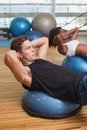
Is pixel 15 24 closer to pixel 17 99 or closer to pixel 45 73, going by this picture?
pixel 17 99

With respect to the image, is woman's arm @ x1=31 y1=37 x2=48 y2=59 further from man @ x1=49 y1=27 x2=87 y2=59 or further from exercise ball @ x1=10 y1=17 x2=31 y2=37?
exercise ball @ x1=10 y1=17 x2=31 y2=37

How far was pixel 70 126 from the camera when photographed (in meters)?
2.09

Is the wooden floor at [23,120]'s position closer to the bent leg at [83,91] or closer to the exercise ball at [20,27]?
the bent leg at [83,91]

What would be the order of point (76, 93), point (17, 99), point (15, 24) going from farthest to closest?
1. point (15, 24)
2. point (17, 99)
3. point (76, 93)

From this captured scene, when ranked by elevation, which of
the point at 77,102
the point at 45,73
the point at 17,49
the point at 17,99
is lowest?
the point at 17,99

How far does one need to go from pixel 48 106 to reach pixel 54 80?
0.24 meters

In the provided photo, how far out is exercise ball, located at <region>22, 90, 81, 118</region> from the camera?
7.16ft

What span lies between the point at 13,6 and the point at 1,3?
0.35m

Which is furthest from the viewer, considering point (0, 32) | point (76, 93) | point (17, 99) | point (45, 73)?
point (0, 32)

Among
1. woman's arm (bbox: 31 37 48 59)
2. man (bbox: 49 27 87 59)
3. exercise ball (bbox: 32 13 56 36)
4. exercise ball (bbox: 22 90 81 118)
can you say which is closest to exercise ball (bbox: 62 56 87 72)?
man (bbox: 49 27 87 59)

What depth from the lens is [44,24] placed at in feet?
18.8

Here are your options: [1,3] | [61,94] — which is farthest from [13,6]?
[61,94]

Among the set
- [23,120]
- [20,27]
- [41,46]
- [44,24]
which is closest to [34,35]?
[44,24]

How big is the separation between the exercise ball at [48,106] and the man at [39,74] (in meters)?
0.05
